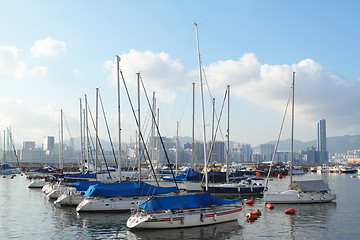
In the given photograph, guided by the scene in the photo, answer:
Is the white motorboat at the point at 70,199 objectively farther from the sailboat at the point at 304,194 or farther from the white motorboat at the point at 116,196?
the sailboat at the point at 304,194

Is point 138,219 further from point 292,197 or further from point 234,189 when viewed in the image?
point 234,189

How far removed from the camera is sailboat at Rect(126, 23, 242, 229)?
27.4 metres

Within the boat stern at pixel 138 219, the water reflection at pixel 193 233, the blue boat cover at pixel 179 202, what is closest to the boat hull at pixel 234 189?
the blue boat cover at pixel 179 202

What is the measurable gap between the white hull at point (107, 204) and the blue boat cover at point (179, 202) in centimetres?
731

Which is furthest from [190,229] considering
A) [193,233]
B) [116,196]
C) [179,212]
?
[116,196]

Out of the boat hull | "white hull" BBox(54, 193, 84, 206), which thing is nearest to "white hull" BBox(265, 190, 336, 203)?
the boat hull

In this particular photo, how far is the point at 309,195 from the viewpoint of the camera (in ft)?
137

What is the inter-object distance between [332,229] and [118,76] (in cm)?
2847

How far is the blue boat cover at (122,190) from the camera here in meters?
34.7

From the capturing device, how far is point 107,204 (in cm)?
3522

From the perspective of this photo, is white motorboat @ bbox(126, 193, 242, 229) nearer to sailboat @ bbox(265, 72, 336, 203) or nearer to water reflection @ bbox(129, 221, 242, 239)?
water reflection @ bbox(129, 221, 242, 239)

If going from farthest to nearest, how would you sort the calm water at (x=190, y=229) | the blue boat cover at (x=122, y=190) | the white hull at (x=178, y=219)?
1. the blue boat cover at (x=122, y=190)
2. the white hull at (x=178, y=219)
3. the calm water at (x=190, y=229)

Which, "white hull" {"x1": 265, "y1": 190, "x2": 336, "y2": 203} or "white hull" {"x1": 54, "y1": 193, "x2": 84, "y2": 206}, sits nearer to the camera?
"white hull" {"x1": 54, "y1": 193, "x2": 84, "y2": 206}

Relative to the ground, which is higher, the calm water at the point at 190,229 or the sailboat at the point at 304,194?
the sailboat at the point at 304,194
